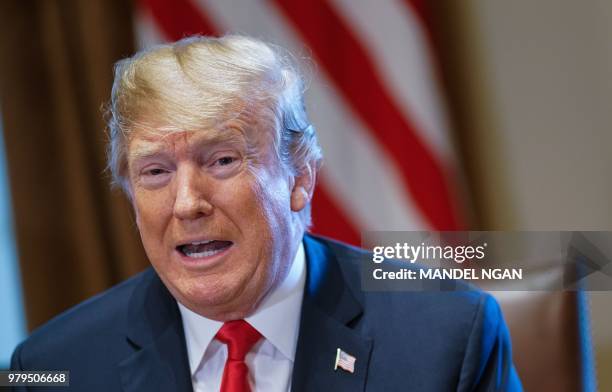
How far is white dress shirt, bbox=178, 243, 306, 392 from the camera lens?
1.43m

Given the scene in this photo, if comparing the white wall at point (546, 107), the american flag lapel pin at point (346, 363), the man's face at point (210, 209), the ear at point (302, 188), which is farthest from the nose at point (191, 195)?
the white wall at point (546, 107)

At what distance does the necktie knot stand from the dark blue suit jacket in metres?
0.08

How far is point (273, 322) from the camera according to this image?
144cm

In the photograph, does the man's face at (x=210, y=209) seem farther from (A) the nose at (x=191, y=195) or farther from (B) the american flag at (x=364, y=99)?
(B) the american flag at (x=364, y=99)

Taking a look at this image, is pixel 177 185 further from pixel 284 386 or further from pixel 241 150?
pixel 284 386

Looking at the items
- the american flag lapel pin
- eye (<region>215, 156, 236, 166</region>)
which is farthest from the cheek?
the american flag lapel pin

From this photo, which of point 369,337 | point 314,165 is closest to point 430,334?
point 369,337

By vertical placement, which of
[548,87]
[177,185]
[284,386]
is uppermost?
[548,87]

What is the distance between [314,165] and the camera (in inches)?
60.2

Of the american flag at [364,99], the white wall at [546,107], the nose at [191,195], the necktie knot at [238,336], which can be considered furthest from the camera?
the american flag at [364,99]

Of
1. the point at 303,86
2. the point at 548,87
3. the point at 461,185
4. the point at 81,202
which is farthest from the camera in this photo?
the point at 81,202

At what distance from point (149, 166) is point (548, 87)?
972mm

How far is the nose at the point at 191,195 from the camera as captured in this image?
1303mm

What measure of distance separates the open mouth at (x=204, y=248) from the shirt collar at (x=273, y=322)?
0.48 feet
